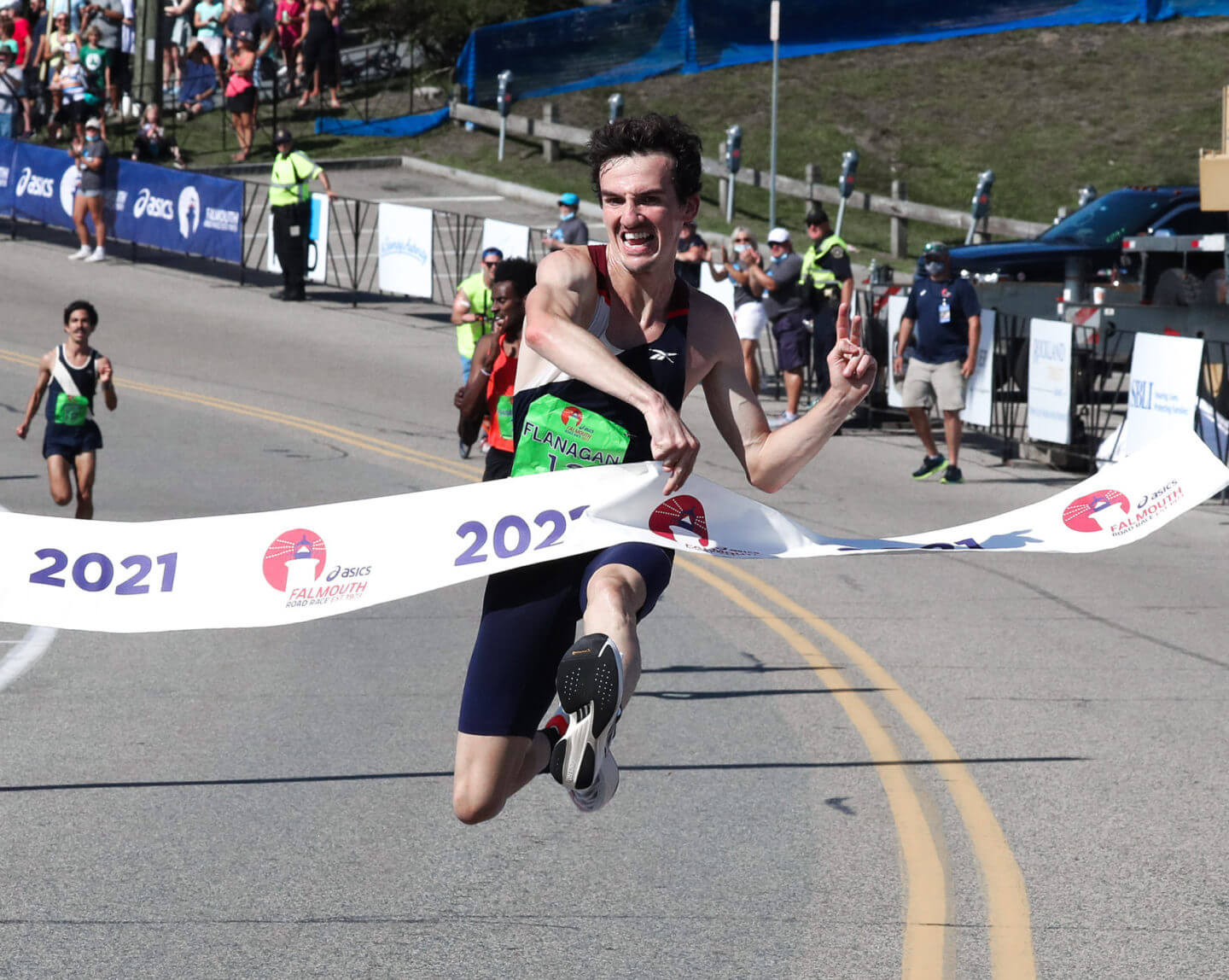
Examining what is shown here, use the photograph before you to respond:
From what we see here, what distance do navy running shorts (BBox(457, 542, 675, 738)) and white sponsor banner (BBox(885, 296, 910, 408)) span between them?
13744mm

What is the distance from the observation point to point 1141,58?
125 feet

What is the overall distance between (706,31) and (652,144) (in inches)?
1329

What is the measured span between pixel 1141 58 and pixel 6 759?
34.9 metres

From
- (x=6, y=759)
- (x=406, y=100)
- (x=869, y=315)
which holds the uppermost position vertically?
(x=406, y=100)

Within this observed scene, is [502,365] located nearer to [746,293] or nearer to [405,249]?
[746,293]

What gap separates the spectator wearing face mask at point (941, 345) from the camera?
15.9m

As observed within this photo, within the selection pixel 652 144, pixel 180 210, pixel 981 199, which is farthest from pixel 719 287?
pixel 652 144

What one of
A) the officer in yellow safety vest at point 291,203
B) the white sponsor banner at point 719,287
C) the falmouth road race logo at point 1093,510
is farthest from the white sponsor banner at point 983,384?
the falmouth road race logo at point 1093,510

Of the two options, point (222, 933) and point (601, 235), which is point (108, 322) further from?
point (222, 933)

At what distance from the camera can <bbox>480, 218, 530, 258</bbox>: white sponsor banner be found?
73.5 feet

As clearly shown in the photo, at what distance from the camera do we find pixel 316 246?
25.5 meters

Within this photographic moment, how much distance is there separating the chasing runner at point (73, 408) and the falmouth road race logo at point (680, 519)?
811 cm

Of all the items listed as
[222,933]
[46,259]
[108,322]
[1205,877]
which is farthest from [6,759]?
[46,259]

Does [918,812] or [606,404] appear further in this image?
[918,812]
